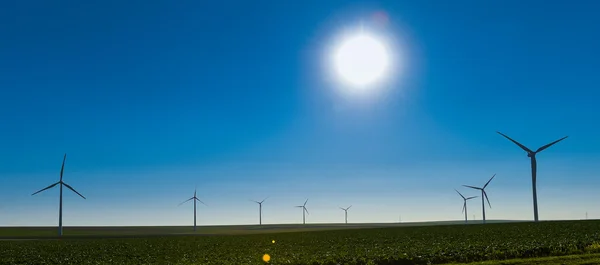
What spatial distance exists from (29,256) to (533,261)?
46.4 metres

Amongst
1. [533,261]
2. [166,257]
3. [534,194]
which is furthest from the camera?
[534,194]

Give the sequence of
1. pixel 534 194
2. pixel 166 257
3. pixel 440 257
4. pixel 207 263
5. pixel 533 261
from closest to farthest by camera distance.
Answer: pixel 533 261 → pixel 440 257 → pixel 207 263 → pixel 166 257 → pixel 534 194

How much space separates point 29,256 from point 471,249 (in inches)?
1659

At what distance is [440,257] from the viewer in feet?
126

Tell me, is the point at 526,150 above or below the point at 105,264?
above

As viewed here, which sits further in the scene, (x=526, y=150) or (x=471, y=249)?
(x=526, y=150)

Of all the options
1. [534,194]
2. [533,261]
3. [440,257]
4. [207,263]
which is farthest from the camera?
[534,194]

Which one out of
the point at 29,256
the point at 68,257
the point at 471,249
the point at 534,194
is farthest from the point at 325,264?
the point at 534,194

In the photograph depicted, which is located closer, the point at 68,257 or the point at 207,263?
the point at 207,263

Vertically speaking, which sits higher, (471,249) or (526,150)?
(526,150)

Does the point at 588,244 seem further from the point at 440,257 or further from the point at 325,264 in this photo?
the point at 325,264

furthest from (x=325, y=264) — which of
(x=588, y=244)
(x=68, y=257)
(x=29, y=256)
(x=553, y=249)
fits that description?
(x=29, y=256)

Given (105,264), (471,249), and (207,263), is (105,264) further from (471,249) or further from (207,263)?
(471,249)

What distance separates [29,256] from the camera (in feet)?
175
